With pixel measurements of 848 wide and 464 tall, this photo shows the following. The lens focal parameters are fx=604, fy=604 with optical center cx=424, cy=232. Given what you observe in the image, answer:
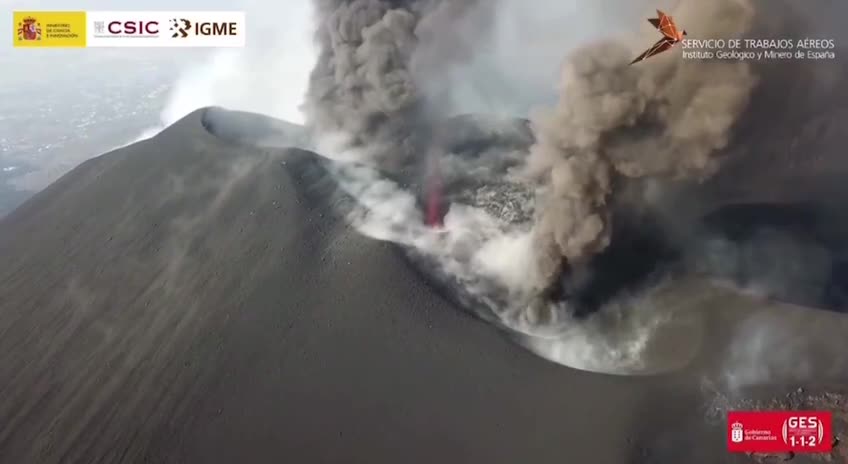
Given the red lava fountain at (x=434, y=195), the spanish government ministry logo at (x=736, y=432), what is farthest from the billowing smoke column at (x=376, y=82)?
the spanish government ministry logo at (x=736, y=432)

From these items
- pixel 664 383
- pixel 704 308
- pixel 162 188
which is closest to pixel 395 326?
pixel 664 383

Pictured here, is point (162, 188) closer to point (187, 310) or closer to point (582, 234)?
point (187, 310)

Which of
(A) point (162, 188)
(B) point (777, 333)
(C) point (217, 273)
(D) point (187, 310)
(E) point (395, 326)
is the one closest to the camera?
(B) point (777, 333)

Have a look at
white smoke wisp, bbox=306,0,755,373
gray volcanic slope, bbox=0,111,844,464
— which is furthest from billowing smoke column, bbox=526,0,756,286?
gray volcanic slope, bbox=0,111,844,464

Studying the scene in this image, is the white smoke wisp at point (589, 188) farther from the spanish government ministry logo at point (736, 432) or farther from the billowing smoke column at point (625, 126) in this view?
the spanish government ministry logo at point (736, 432)

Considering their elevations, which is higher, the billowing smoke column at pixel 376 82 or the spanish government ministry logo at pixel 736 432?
the billowing smoke column at pixel 376 82

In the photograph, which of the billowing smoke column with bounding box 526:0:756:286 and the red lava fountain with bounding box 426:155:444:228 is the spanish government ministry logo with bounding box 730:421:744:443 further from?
the red lava fountain with bounding box 426:155:444:228
